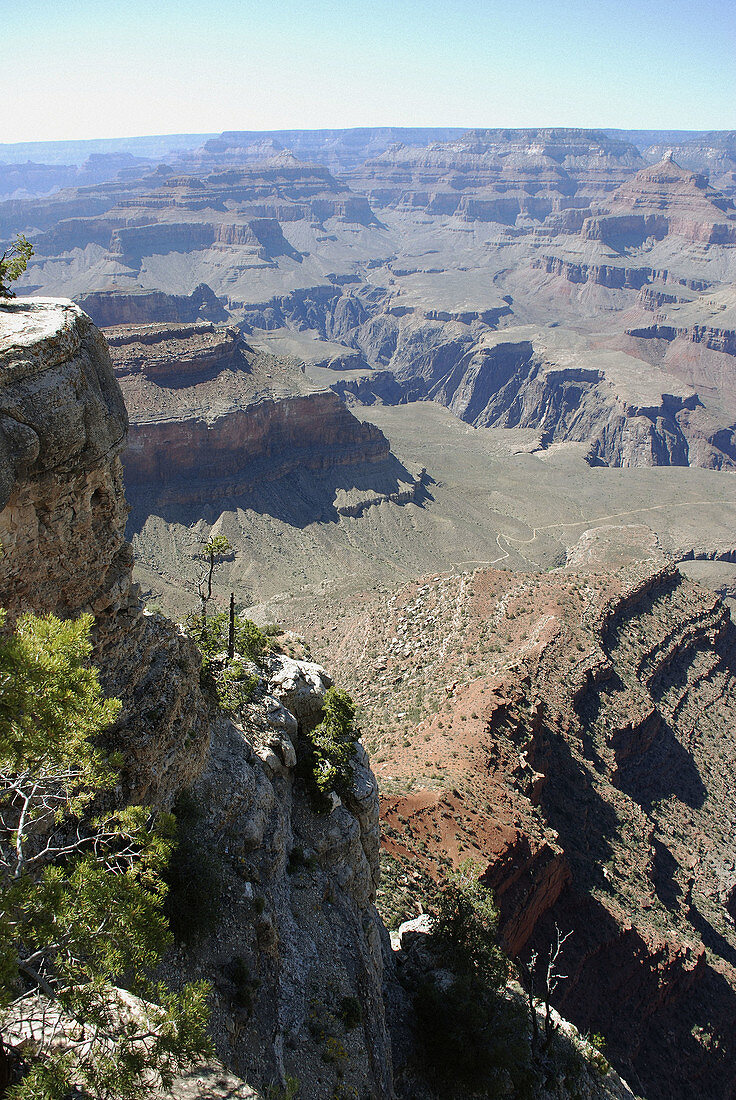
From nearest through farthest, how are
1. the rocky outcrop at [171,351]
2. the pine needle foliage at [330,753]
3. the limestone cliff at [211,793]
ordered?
the limestone cliff at [211,793] < the pine needle foliage at [330,753] < the rocky outcrop at [171,351]

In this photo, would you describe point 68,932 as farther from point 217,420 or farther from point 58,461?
point 217,420

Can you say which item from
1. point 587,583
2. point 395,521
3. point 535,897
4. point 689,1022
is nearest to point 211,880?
point 535,897

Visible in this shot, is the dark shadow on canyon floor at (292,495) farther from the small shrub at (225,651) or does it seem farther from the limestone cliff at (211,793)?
the limestone cliff at (211,793)

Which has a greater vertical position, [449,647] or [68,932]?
[68,932]

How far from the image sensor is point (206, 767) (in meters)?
19.6

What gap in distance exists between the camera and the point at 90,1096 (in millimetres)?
9766

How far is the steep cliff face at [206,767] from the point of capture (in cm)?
1311

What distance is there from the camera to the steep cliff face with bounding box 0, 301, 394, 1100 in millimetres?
13109

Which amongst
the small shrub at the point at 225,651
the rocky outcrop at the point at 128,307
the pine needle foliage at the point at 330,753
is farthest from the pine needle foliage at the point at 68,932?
the rocky outcrop at the point at 128,307

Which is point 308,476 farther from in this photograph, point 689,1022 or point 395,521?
point 689,1022

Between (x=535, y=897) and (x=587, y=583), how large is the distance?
2880 centimetres

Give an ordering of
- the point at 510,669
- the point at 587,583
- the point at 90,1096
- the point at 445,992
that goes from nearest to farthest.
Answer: the point at 90,1096 < the point at 445,992 < the point at 510,669 < the point at 587,583

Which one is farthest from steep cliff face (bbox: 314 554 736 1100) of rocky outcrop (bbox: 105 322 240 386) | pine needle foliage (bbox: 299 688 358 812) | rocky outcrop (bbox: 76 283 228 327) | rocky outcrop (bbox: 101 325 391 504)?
rocky outcrop (bbox: 76 283 228 327)

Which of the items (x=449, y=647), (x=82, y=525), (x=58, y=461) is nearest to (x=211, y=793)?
(x=82, y=525)
